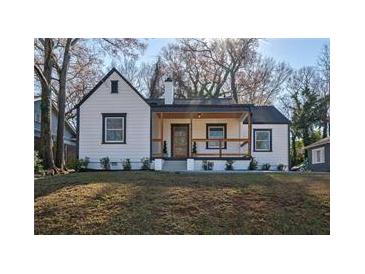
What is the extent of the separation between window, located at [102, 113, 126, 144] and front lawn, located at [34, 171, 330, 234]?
2.51 metres

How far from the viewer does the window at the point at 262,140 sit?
11.6m

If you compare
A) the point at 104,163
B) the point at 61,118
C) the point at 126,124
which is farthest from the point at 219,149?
the point at 61,118

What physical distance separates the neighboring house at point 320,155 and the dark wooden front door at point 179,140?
305cm

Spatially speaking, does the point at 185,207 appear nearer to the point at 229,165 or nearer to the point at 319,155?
the point at 319,155

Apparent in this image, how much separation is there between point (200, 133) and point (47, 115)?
3.76m

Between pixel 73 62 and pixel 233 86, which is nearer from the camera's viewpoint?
pixel 73 62

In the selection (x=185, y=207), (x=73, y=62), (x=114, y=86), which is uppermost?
(x=73, y=62)

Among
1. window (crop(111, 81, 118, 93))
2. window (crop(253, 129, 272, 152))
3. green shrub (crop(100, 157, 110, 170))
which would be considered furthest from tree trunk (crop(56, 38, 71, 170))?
window (crop(253, 129, 272, 152))

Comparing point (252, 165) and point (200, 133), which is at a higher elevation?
point (200, 133)

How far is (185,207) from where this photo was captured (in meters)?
7.25
